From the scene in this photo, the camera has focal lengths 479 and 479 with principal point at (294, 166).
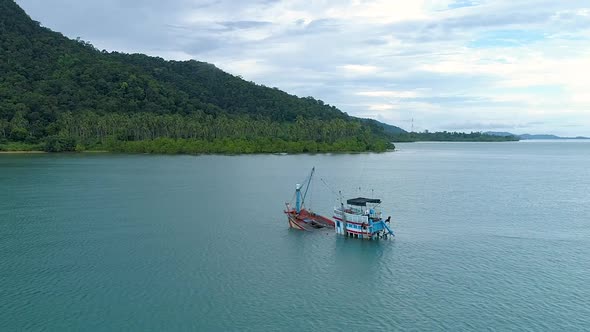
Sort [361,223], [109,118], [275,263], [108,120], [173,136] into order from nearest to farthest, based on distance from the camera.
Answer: [275,263] < [361,223] < [108,120] < [109,118] < [173,136]

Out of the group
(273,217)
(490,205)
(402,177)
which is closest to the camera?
(273,217)

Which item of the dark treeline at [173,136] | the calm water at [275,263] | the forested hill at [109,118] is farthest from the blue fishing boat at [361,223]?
the forested hill at [109,118]

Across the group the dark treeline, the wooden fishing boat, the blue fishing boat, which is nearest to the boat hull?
the wooden fishing boat

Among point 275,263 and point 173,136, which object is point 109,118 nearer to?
point 173,136

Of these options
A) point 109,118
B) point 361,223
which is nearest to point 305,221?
point 361,223

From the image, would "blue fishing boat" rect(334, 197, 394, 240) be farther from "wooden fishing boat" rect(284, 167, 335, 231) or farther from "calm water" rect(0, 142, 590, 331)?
"wooden fishing boat" rect(284, 167, 335, 231)

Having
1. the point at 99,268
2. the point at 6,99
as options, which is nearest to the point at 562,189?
the point at 99,268

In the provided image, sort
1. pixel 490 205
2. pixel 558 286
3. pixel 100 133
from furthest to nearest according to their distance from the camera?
pixel 100 133
pixel 490 205
pixel 558 286

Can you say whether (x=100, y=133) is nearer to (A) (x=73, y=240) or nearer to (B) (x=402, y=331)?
(A) (x=73, y=240)

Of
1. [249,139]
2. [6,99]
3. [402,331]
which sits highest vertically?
[6,99]
